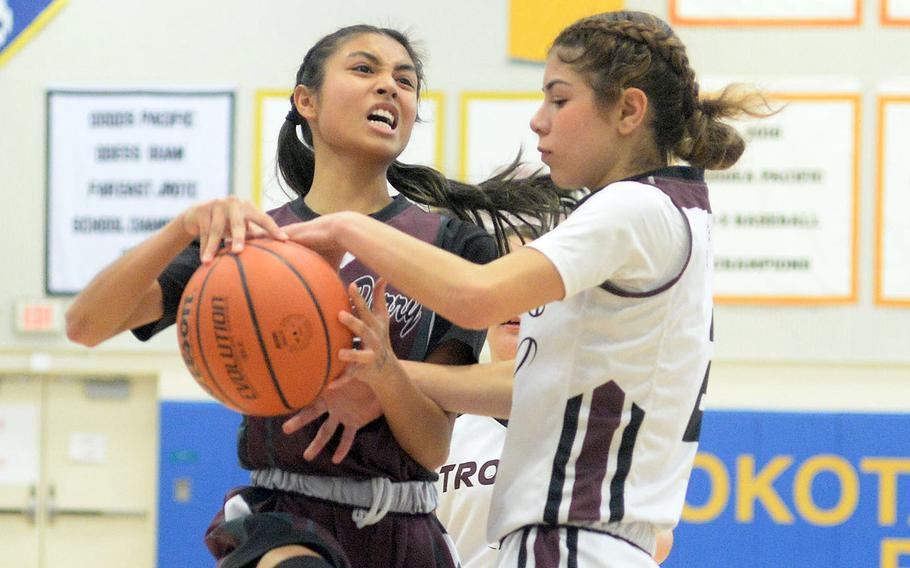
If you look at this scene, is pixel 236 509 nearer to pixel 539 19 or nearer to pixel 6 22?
pixel 539 19

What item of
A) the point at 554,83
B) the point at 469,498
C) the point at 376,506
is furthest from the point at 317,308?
the point at 469,498

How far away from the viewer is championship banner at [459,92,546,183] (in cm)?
566

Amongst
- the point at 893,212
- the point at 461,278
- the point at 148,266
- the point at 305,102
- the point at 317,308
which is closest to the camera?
the point at 461,278

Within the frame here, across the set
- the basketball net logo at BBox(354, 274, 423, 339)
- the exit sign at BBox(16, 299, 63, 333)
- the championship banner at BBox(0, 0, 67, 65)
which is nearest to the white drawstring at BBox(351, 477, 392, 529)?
the basketball net logo at BBox(354, 274, 423, 339)

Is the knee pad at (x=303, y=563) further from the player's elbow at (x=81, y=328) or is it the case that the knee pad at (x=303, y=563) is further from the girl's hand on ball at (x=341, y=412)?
the player's elbow at (x=81, y=328)

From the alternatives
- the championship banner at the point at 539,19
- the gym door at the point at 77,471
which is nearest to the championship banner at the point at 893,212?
the championship banner at the point at 539,19

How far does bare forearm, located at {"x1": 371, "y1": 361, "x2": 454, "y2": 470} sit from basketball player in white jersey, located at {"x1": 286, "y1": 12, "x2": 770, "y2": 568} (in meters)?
0.04

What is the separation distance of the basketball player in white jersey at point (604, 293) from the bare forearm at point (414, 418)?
4 centimetres

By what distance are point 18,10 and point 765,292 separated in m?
3.81

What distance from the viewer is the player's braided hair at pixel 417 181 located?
2576mm

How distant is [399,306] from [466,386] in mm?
205

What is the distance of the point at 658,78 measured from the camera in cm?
222

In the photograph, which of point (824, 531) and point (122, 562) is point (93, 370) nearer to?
point (122, 562)

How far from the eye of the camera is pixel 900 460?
5.15 metres
